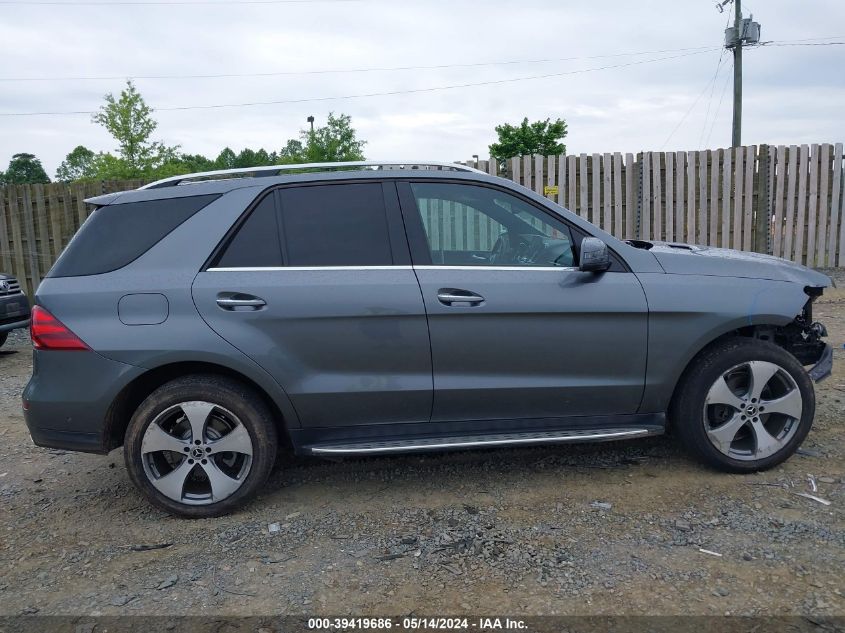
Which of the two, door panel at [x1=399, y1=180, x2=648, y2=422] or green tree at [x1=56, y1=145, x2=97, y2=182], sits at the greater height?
green tree at [x1=56, y1=145, x2=97, y2=182]

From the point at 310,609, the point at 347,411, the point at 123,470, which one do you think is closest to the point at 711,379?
the point at 347,411

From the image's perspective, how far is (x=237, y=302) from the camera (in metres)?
3.46

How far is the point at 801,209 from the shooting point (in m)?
10.9

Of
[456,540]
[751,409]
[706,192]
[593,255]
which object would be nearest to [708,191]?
[706,192]

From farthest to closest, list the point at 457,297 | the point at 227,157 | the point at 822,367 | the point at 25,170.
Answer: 1. the point at 227,157
2. the point at 25,170
3. the point at 822,367
4. the point at 457,297

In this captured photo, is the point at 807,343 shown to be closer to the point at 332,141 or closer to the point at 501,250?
the point at 501,250

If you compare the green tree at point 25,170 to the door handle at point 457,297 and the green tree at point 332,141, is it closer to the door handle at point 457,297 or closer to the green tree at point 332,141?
the green tree at point 332,141

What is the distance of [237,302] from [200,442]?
2.45 ft

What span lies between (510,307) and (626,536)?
1.24m

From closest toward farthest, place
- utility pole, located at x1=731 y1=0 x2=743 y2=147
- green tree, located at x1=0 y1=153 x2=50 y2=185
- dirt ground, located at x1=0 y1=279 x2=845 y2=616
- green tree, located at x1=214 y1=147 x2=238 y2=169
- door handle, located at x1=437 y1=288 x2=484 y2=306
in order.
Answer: dirt ground, located at x1=0 y1=279 x2=845 y2=616
door handle, located at x1=437 y1=288 x2=484 y2=306
utility pole, located at x1=731 y1=0 x2=743 y2=147
green tree, located at x1=0 y1=153 x2=50 y2=185
green tree, located at x1=214 y1=147 x2=238 y2=169

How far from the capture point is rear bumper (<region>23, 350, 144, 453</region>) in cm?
342

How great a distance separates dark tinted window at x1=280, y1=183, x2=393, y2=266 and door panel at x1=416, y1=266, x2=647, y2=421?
31 centimetres

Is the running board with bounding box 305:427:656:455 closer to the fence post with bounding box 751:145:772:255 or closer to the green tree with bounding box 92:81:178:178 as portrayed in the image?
the fence post with bounding box 751:145:772:255

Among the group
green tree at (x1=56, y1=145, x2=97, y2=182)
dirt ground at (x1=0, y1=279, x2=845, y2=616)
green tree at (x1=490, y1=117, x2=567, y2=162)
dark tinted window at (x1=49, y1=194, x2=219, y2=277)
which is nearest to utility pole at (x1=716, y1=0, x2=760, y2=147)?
green tree at (x1=490, y1=117, x2=567, y2=162)
